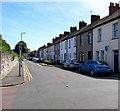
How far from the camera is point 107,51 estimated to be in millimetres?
25656

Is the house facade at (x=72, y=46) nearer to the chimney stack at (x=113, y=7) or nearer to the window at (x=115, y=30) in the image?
the chimney stack at (x=113, y=7)

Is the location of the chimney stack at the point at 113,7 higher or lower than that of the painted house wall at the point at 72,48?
higher

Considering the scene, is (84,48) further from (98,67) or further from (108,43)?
(98,67)

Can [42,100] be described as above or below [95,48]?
below

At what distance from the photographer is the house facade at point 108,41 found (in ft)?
78.6

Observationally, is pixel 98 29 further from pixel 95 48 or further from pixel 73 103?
pixel 73 103

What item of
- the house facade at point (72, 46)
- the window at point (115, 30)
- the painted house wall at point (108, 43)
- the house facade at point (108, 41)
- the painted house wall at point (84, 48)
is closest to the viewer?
the house facade at point (108, 41)

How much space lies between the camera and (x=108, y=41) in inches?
1008

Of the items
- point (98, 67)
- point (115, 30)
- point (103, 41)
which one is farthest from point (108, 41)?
point (98, 67)

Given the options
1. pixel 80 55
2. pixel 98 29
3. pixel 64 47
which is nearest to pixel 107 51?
pixel 98 29

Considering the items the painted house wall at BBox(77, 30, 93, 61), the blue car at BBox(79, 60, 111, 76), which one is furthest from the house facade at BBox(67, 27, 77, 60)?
the blue car at BBox(79, 60, 111, 76)

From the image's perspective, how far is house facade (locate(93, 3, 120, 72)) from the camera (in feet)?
78.6

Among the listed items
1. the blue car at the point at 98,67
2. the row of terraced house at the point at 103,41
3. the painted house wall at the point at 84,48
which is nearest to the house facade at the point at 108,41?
the row of terraced house at the point at 103,41

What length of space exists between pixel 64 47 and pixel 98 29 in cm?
2273
